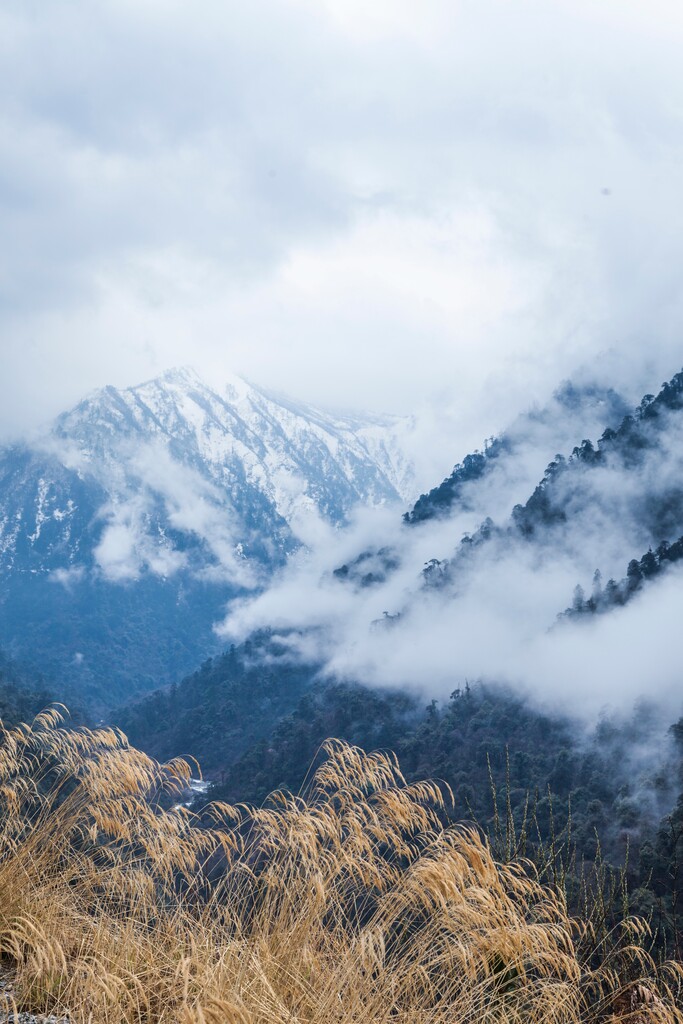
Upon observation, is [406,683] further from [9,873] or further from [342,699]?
[9,873]

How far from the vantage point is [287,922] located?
14.0 ft

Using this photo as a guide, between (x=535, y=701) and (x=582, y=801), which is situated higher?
(x=535, y=701)

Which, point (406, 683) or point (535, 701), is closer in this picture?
point (535, 701)

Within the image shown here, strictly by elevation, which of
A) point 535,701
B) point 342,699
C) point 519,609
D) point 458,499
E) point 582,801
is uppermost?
point 458,499

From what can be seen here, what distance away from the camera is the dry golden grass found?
3248mm

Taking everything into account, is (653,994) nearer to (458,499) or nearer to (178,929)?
(178,929)

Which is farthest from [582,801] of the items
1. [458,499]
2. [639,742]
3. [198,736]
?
[458,499]

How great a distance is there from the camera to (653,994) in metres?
3.51

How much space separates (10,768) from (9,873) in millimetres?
1253

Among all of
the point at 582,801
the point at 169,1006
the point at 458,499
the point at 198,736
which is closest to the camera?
the point at 169,1006

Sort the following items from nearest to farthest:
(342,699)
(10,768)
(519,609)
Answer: (10,768)
(342,699)
(519,609)

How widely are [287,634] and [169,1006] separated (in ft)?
570

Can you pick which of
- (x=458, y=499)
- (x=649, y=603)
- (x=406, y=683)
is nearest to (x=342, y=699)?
(x=406, y=683)

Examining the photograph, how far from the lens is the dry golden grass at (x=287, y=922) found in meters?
3.25
